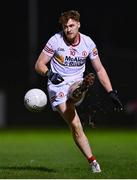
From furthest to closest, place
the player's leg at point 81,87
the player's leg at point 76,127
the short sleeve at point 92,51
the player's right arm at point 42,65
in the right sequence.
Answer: the short sleeve at point 92,51 → the player's leg at point 76,127 → the player's right arm at point 42,65 → the player's leg at point 81,87

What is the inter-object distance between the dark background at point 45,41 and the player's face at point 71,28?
1515 centimetres

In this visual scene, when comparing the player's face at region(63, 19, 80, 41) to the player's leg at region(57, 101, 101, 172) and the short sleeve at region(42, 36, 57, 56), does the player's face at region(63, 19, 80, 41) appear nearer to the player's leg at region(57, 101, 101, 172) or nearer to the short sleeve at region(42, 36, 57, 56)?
the short sleeve at region(42, 36, 57, 56)

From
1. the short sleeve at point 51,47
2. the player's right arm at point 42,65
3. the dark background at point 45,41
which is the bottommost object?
the dark background at point 45,41

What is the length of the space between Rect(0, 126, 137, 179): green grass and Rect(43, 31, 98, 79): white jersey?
4.73ft

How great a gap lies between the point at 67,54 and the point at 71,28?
15.1 inches

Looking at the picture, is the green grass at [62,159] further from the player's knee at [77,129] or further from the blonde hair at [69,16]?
the blonde hair at [69,16]

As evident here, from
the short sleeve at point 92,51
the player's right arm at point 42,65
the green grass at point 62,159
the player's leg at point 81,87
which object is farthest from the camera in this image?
the short sleeve at point 92,51

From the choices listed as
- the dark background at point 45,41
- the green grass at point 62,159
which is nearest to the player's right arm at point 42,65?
the green grass at point 62,159

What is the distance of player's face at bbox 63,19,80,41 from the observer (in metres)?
11.0

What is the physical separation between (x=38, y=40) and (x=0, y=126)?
7.99 meters

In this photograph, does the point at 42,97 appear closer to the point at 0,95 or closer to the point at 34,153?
the point at 34,153

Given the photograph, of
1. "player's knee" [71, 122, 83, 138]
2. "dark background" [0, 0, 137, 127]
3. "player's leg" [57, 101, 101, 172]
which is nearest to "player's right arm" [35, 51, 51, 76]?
"player's leg" [57, 101, 101, 172]

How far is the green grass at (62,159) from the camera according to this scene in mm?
10914

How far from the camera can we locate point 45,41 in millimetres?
35000
